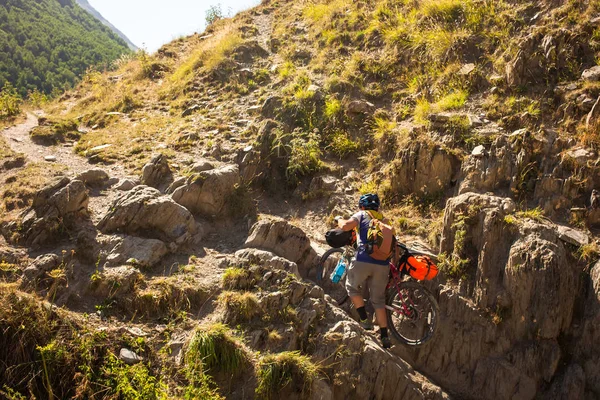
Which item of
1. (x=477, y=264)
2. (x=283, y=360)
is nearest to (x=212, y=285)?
(x=283, y=360)

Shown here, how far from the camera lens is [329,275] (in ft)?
29.7

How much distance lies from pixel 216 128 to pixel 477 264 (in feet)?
26.9

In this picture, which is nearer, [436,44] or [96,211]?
[96,211]

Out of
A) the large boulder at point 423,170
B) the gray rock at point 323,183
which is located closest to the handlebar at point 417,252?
the large boulder at point 423,170

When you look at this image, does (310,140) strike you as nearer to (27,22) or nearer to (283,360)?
(283,360)

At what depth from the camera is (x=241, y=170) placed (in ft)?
37.6

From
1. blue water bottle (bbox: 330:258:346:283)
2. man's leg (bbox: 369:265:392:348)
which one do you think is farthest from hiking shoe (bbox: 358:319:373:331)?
blue water bottle (bbox: 330:258:346:283)

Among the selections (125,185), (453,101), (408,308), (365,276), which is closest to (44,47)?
(125,185)

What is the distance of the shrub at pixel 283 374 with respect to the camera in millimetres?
6723

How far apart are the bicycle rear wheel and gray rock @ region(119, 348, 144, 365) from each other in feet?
11.7

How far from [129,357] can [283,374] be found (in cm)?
217

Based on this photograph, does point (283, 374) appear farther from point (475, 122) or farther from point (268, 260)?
point (475, 122)

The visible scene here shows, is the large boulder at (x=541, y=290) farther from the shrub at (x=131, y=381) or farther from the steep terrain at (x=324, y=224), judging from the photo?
the shrub at (x=131, y=381)

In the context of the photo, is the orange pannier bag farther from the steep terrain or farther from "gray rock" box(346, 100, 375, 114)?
"gray rock" box(346, 100, 375, 114)
